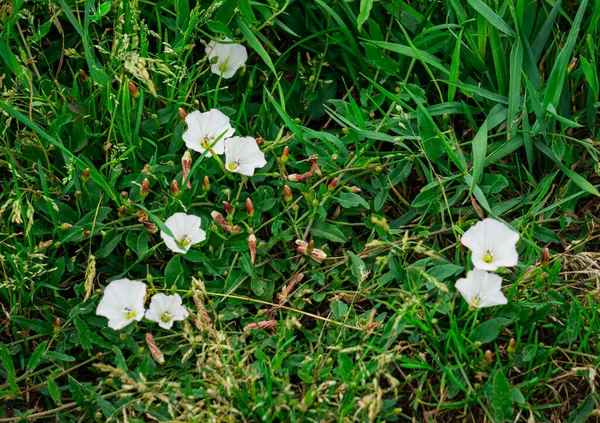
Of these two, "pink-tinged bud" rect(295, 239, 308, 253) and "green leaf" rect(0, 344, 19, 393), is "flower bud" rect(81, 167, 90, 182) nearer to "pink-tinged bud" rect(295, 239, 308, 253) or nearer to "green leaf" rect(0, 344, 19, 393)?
"green leaf" rect(0, 344, 19, 393)

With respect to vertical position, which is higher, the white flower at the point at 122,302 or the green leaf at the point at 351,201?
the green leaf at the point at 351,201

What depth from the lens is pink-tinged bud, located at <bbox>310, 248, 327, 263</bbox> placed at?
2.16 m

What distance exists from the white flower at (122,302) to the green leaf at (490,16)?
1.24 meters

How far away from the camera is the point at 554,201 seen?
2348 mm

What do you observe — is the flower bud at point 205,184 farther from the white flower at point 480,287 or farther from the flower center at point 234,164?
the white flower at point 480,287

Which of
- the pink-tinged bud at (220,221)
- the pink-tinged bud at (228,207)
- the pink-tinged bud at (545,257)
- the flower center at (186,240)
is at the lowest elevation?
the flower center at (186,240)

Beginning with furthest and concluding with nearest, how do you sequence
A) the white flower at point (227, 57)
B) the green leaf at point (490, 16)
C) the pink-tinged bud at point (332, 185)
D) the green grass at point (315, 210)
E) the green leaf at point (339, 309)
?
the white flower at point (227, 57) < the green leaf at point (490, 16) < the pink-tinged bud at point (332, 185) < the green leaf at point (339, 309) < the green grass at point (315, 210)

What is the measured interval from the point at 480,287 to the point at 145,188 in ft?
3.01

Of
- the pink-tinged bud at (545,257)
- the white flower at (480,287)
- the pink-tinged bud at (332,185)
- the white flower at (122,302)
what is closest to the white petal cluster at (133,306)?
the white flower at (122,302)

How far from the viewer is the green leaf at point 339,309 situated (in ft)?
6.88

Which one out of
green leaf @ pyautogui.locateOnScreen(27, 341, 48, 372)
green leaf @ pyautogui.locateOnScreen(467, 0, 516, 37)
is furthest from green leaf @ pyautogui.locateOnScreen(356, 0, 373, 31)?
green leaf @ pyautogui.locateOnScreen(27, 341, 48, 372)

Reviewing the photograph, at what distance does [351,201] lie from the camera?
7.39 ft

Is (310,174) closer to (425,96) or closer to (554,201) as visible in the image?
(425,96)

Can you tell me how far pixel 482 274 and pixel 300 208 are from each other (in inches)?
23.3
